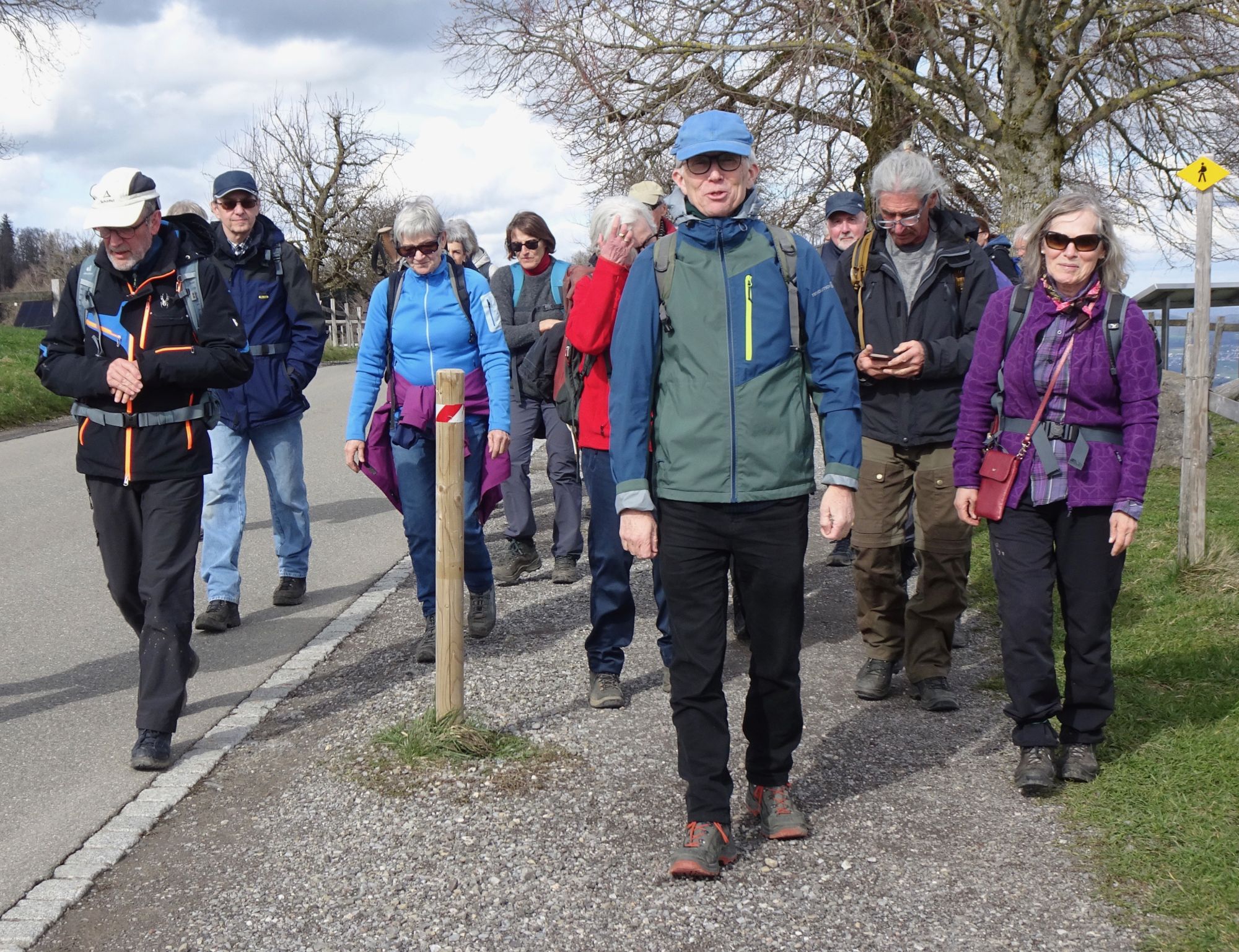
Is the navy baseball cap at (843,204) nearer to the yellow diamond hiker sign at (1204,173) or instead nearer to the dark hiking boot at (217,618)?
the yellow diamond hiker sign at (1204,173)

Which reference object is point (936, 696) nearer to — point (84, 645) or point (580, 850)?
point (580, 850)

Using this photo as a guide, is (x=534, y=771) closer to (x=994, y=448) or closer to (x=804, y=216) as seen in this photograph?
(x=994, y=448)

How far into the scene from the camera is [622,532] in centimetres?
374

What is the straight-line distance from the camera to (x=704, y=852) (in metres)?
3.67

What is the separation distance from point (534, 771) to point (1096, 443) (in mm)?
2205

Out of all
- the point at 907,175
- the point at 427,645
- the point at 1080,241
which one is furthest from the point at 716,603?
the point at 427,645

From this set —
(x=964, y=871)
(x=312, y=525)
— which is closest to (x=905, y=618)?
(x=964, y=871)

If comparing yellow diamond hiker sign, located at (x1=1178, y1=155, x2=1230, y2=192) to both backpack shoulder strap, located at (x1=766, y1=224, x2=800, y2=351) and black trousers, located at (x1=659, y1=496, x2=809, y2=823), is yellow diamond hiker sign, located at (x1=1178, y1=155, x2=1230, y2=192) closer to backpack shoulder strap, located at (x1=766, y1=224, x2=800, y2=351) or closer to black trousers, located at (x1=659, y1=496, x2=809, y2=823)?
backpack shoulder strap, located at (x1=766, y1=224, x2=800, y2=351)

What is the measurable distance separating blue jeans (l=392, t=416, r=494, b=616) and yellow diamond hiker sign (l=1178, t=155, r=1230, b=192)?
5.06m

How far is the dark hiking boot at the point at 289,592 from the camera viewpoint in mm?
7254

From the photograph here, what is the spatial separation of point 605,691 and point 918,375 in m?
1.78

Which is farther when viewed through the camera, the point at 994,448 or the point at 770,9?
the point at 770,9

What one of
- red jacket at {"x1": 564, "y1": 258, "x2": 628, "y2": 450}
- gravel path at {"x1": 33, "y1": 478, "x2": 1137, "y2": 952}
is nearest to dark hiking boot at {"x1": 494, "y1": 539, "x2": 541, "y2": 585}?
gravel path at {"x1": 33, "y1": 478, "x2": 1137, "y2": 952}

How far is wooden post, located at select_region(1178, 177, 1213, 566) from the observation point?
750 centimetres
